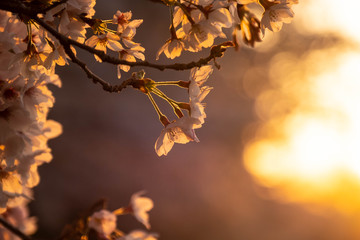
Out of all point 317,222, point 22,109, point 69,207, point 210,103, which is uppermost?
Answer: point 210,103

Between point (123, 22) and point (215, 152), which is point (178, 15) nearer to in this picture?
point (123, 22)

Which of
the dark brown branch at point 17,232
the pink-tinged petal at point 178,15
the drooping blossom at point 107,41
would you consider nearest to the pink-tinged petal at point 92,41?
the drooping blossom at point 107,41

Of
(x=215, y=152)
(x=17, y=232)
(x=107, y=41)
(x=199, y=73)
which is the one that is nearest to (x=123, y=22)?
(x=107, y=41)

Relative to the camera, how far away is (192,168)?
13.0 ft

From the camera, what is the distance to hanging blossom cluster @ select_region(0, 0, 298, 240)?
513 millimetres

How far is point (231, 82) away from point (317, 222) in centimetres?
186

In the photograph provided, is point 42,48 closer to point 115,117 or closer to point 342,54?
point 115,117

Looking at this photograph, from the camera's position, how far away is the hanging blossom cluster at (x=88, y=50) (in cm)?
51

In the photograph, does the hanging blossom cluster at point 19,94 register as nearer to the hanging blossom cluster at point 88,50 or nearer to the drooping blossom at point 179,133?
the hanging blossom cluster at point 88,50

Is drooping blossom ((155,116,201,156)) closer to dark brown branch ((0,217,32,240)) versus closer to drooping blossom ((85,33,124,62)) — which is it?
drooping blossom ((85,33,124,62))

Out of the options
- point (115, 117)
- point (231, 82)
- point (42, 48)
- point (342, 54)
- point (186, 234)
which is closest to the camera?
point (42, 48)

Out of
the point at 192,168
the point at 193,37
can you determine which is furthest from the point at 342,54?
the point at 193,37

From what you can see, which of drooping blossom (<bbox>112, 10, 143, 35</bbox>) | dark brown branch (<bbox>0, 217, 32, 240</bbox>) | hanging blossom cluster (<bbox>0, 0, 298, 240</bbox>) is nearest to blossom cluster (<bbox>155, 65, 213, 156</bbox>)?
hanging blossom cluster (<bbox>0, 0, 298, 240</bbox>)

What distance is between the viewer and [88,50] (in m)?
0.49
